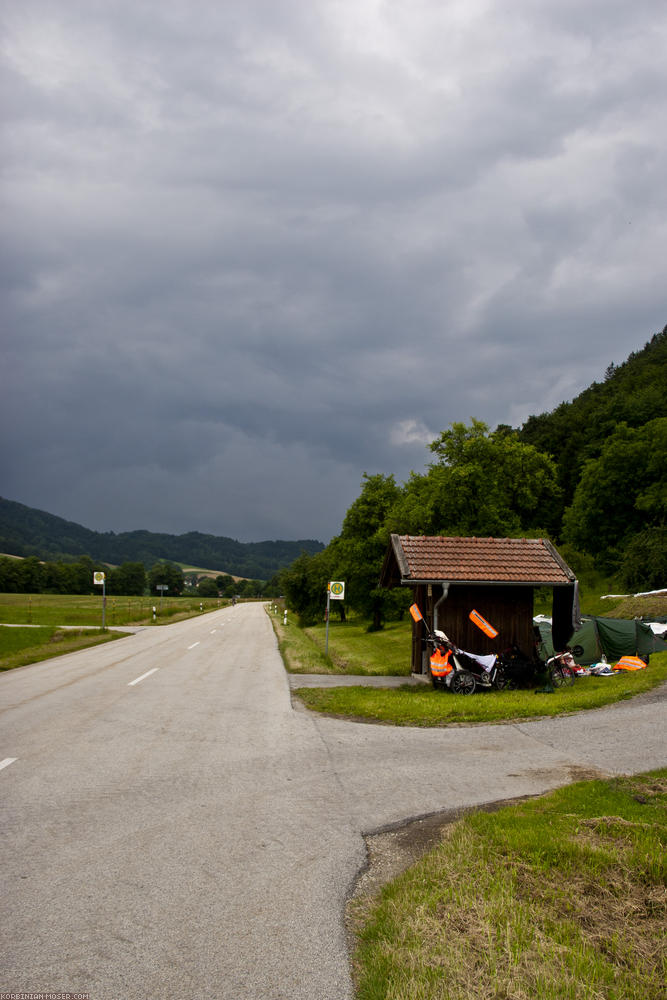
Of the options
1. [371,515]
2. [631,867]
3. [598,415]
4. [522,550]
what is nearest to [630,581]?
[371,515]

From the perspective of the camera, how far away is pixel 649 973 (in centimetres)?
352

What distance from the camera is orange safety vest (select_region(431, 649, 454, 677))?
51.3ft

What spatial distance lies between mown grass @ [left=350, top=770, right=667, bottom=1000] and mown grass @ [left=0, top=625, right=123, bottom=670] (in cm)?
1823

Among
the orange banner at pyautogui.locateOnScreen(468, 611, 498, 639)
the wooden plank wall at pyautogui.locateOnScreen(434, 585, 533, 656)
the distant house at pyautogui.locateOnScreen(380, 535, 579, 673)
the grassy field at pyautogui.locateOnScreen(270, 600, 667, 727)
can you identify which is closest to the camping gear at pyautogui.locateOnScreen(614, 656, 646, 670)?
the grassy field at pyautogui.locateOnScreen(270, 600, 667, 727)

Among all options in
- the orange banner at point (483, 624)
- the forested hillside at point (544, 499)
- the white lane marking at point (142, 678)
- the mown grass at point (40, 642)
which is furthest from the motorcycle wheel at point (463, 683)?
the forested hillside at point (544, 499)

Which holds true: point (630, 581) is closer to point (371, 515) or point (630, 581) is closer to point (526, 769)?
point (371, 515)

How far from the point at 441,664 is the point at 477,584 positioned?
2.33 metres

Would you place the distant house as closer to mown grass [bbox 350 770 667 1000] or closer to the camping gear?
the camping gear

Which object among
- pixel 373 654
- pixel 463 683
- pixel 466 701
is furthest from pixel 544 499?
pixel 466 701

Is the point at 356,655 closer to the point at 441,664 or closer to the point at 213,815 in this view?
the point at 441,664

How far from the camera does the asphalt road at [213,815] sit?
149 inches

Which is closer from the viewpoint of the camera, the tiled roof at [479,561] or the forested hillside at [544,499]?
the tiled roof at [479,561]

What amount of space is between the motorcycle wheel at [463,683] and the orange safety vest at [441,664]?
0.72ft

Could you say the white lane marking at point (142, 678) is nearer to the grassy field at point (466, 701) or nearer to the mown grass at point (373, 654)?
the grassy field at point (466, 701)
